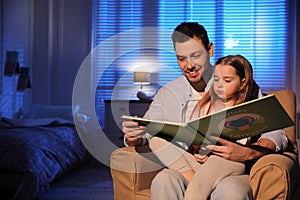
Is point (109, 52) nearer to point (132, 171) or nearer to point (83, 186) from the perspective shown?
point (83, 186)

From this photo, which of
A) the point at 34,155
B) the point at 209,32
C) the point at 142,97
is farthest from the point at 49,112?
the point at 209,32

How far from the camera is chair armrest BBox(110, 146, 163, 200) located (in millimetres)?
1893

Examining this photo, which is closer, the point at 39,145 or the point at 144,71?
the point at 39,145

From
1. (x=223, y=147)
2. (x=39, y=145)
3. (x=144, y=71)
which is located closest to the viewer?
(x=223, y=147)

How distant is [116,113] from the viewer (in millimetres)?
4980

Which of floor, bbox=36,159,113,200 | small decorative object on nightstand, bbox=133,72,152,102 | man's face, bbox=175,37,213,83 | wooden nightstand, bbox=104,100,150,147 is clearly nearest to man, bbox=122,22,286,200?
man's face, bbox=175,37,213,83

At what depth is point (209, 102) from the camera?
193cm

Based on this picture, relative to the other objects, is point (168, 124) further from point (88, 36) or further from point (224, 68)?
point (88, 36)

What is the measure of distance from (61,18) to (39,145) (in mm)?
2584

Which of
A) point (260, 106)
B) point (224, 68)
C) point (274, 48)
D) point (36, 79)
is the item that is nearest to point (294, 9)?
point (274, 48)

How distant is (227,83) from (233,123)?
357 millimetres

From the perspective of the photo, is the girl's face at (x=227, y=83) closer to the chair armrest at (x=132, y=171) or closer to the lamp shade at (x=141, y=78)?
the chair armrest at (x=132, y=171)

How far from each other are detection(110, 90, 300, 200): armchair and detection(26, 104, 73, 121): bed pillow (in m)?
3.06

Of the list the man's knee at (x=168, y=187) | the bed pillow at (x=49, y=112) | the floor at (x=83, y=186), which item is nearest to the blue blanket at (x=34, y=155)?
the floor at (x=83, y=186)
